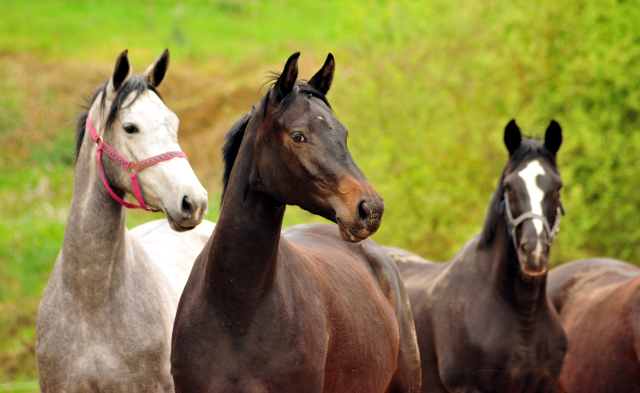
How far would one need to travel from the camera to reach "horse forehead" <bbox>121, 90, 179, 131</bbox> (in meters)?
3.40

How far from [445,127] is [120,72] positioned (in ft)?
36.2

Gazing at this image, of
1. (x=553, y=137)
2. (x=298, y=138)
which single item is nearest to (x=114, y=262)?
(x=298, y=138)

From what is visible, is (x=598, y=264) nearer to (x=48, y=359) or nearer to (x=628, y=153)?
(x=628, y=153)

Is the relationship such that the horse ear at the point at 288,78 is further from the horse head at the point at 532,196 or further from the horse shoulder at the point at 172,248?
the horse head at the point at 532,196

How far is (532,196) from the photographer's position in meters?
4.92

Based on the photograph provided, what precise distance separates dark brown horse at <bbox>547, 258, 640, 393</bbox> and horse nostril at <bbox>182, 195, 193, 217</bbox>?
3873 mm

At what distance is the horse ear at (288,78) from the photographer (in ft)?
8.89

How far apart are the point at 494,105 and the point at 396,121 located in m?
2.34

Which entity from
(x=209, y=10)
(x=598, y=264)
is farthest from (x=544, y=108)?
(x=209, y=10)

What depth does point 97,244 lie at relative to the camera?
3.45m

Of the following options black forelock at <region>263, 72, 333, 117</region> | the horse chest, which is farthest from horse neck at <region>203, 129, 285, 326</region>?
the horse chest

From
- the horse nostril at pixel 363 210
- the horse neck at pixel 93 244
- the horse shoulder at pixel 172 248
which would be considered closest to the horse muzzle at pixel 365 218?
the horse nostril at pixel 363 210

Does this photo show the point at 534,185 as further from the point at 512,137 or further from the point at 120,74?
the point at 120,74

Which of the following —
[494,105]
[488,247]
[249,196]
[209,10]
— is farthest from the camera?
[209,10]
